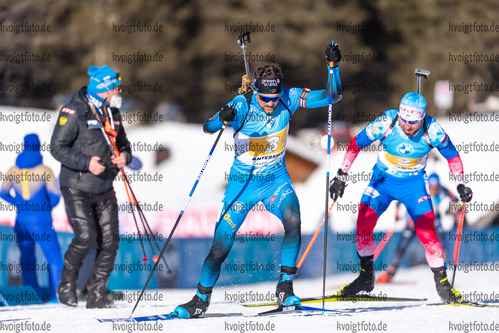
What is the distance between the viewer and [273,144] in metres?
7.84

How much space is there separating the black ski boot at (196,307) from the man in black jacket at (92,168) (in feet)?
4.94

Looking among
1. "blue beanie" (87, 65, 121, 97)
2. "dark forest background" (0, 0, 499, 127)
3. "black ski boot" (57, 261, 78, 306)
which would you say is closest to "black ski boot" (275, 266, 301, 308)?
"black ski boot" (57, 261, 78, 306)

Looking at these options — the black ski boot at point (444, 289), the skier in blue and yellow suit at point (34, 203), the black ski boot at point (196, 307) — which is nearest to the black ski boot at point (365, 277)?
the black ski boot at point (444, 289)

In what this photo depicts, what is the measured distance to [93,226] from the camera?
340 inches

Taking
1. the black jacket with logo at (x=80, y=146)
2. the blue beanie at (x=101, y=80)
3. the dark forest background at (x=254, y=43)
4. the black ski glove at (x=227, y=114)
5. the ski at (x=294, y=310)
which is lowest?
the ski at (x=294, y=310)

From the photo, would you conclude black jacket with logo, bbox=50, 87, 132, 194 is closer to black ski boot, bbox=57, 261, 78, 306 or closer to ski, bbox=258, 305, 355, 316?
black ski boot, bbox=57, 261, 78, 306

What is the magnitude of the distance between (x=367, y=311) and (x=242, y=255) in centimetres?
542

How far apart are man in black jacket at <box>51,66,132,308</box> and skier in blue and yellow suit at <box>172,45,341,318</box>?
143 cm

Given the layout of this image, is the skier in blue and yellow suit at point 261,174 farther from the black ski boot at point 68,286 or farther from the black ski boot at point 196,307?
the black ski boot at point 68,286

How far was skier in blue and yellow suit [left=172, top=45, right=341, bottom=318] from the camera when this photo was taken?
7.64 metres

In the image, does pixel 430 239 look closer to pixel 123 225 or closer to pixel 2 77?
pixel 123 225

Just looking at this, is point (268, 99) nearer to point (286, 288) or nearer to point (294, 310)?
point (286, 288)

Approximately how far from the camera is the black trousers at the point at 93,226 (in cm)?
854

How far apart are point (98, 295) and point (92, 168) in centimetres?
141
